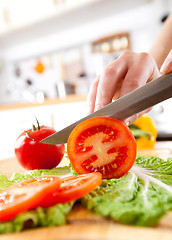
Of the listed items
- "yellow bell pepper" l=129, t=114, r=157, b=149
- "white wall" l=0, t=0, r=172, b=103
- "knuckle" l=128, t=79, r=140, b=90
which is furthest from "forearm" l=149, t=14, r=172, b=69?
"white wall" l=0, t=0, r=172, b=103

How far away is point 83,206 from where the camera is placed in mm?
658

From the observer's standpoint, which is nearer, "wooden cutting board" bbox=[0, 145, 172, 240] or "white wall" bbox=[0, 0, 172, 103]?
"wooden cutting board" bbox=[0, 145, 172, 240]

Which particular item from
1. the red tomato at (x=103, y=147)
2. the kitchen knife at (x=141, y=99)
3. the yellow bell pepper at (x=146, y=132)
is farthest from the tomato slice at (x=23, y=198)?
the yellow bell pepper at (x=146, y=132)

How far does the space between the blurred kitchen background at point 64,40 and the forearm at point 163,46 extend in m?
1.34

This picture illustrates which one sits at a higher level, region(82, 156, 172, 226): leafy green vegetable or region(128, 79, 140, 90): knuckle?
region(128, 79, 140, 90): knuckle

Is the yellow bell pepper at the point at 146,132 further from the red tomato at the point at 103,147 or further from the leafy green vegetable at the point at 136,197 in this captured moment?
the red tomato at the point at 103,147

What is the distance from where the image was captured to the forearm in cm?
167

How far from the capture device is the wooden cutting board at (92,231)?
0.49 meters

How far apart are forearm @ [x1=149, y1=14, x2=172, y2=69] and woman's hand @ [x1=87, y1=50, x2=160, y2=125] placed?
635mm

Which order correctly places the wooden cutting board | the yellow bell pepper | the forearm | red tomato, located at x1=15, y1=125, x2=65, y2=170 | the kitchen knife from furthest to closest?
the forearm < the yellow bell pepper < red tomato, located at x1=15, y1=125, x2=65, y2=170 < the kitchen knife < the wooden cutting board

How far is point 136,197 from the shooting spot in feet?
2.18

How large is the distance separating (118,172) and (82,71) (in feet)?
12.0

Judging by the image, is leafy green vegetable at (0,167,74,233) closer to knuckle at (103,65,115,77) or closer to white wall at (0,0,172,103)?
knuckle at (103,65,115,77)

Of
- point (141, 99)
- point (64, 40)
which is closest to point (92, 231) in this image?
point (141, 99)
